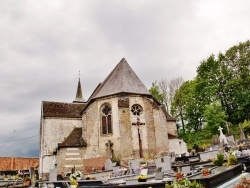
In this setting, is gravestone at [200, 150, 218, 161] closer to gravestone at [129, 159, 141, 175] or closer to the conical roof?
gravestone at [129, 159, 141, 175]

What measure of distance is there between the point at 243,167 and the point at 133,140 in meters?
15.6

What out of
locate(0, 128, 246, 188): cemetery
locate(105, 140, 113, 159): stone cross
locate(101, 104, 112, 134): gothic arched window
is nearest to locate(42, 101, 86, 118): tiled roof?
locate(101, 104, 112, 134): gothic arched window

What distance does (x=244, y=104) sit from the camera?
3844 centimetres

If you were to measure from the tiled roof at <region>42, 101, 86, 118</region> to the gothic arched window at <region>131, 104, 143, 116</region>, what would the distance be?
9.01 metres

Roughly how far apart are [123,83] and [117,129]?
5265mm

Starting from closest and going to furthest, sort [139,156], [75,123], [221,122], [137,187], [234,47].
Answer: [137,187] → [139,156] → [75,123] → [221,122] → [234,47]

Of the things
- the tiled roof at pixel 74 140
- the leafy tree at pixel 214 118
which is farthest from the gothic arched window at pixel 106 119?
the leafy tree at pixel 214 118

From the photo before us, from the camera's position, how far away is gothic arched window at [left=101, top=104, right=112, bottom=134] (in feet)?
93.6

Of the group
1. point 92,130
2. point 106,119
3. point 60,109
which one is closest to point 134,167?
point 106,119

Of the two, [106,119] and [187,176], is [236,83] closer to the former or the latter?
[106,119]

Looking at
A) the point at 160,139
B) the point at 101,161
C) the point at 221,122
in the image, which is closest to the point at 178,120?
the point at 221,122

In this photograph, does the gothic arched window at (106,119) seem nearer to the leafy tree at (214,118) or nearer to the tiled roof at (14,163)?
the leafy tree at (214,118)

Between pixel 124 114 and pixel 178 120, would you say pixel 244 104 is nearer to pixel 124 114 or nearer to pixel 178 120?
pixel 178 120

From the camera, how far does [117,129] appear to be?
1085 inches
